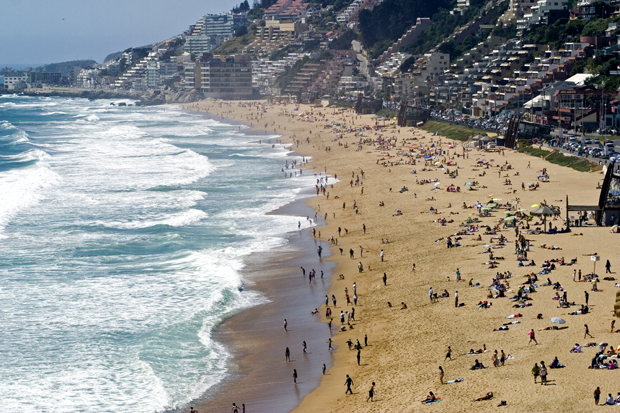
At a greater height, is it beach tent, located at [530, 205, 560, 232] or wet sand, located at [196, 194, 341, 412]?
beach tent, located at [530, 205, 560, 232]

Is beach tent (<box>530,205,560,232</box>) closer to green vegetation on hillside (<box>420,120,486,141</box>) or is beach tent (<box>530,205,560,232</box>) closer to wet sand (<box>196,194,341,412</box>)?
wet sand (<box>196,194,341,412</box>)

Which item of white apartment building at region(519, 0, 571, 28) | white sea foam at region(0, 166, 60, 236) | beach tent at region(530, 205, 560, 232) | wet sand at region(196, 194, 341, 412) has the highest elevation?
white apartment building at region(519, 0, 571, 28)

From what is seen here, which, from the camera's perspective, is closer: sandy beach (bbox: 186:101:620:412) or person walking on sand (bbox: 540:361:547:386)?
person walking on sand (bbox: 540:361:547:386)

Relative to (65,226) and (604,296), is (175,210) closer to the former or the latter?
(65,226)

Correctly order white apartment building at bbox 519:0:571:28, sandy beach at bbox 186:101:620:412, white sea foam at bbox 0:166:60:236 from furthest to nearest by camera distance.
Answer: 1. white apartment building at bbox 519:0:571:28
2. white sea foam at bbox 0:166:60:236
3. sandy beach at bbox 186:101:620:412

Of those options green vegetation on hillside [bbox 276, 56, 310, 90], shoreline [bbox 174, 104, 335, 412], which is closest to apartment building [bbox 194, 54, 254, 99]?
green vegetation on hillside [bbox 276, 56, 310, 90]

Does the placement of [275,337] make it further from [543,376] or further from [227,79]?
[227,79]
